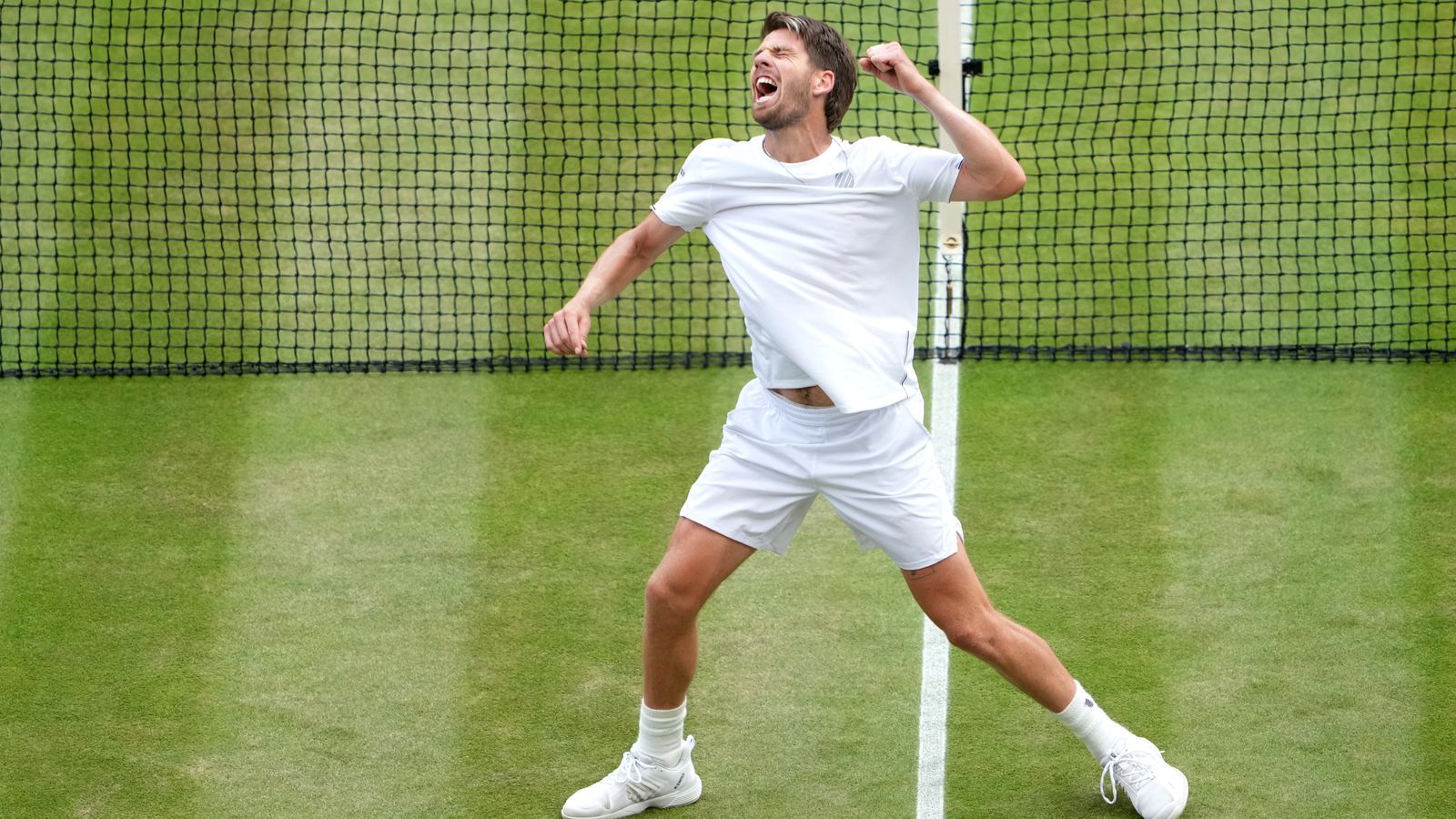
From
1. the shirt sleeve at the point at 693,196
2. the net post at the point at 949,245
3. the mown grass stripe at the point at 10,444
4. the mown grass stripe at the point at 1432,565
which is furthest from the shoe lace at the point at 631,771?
the net post at the point at 949,245

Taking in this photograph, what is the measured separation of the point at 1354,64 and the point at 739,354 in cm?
503

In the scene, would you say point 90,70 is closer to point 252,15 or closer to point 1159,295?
point 252,15

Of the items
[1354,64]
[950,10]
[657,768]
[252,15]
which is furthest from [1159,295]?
[252,15]

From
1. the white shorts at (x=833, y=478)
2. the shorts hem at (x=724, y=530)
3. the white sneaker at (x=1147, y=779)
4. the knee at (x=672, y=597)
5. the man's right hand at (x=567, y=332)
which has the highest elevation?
the man's right hand at (x=567, y=332)

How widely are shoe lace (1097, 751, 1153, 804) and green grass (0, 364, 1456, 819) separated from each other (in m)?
0.18

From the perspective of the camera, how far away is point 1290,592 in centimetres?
735

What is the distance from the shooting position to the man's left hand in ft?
17.6

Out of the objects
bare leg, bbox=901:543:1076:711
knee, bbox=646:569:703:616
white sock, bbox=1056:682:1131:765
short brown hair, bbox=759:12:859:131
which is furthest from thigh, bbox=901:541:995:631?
short brown hair, bbox=759:12:859:131

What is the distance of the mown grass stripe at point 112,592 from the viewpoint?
6.45 meters

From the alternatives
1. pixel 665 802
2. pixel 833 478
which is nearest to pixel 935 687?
pixel 665 802

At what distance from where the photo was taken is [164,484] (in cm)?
831

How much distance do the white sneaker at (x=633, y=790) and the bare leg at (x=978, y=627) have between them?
100 cm

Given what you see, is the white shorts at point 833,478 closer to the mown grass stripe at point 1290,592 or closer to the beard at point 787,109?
the beard at point 787,109

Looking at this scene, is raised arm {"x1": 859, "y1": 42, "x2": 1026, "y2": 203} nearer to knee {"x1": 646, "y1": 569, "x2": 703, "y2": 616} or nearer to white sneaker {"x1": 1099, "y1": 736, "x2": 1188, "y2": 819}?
knee {"x1": 646, "y1": 569, "x2": 703, "y2": 616}
